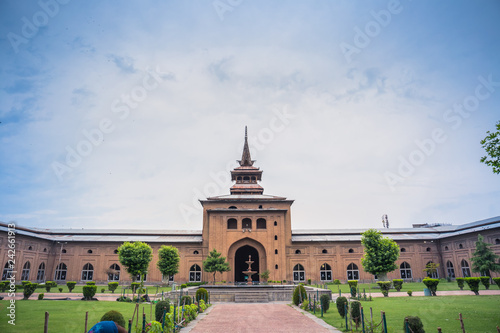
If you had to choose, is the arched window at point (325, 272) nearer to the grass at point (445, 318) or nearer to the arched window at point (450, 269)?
the arched window at point (450, 269)

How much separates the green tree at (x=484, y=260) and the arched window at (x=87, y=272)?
152 feet

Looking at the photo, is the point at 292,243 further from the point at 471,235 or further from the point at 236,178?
the point at 471,235

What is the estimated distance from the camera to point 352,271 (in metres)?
40.5

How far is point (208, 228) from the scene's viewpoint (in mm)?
41031

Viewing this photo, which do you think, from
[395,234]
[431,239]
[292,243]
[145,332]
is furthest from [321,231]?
[145,332]

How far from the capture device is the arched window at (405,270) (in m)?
40.8

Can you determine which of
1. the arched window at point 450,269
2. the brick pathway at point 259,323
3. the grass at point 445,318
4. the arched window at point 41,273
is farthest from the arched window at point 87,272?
the arched window at point 450,269

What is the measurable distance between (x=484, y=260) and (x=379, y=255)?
37.0 feet

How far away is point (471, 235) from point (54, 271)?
54.3 metres

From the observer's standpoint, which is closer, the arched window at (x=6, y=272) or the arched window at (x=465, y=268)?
the arched window at (x=6, y=272)

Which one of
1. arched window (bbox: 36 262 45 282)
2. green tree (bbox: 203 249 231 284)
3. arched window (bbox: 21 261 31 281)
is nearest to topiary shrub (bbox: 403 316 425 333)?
green tree (bbox: 203 249 231 284)

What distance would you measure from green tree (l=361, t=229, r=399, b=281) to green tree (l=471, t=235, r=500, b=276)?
8867 mm

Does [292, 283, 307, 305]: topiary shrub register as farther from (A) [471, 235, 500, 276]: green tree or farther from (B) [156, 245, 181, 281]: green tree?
(A) [471, 235, 500, 276]: green tree

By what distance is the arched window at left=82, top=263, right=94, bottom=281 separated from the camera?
40062mm
